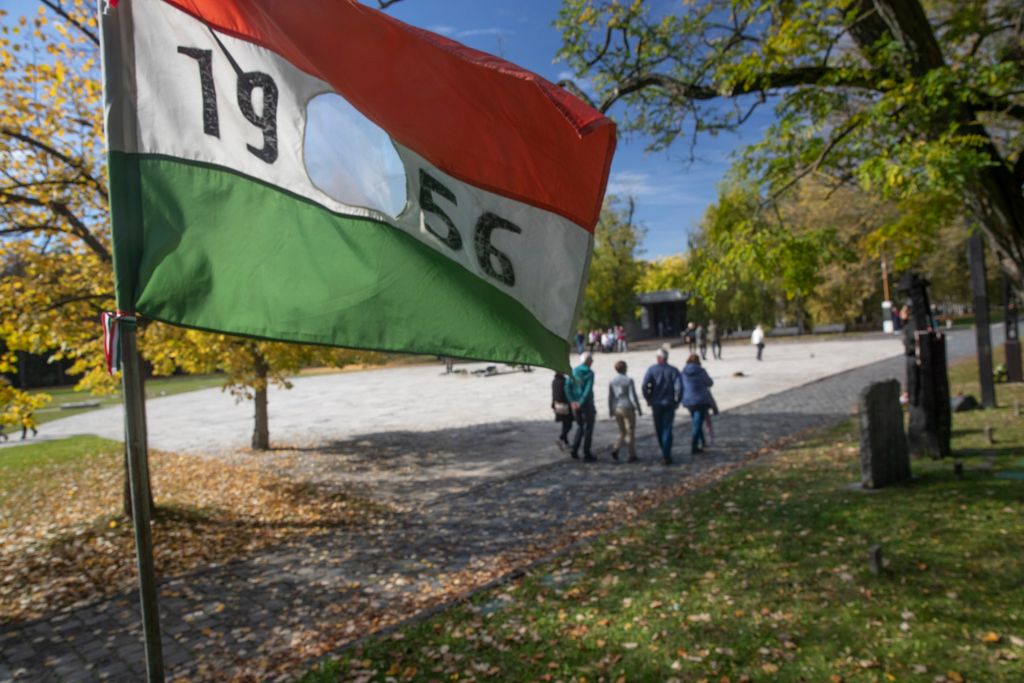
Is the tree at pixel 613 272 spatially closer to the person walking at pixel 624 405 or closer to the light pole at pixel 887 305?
the light pole at pixel 887 305

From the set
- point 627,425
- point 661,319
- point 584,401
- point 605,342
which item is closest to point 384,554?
point 584,401

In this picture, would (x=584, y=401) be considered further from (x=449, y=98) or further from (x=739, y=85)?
(x=449, y=98)

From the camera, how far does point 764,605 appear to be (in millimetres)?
5320

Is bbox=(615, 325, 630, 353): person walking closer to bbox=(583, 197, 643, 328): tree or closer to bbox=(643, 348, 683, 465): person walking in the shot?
bbox=(583, 197, 643, 328): tree

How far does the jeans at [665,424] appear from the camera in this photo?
1117 centimetres

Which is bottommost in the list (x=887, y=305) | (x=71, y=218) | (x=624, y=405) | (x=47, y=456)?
(x=47, y=456)

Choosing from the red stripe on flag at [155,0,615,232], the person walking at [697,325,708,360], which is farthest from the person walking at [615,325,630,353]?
the red stripe on flag at [155,0,615,232]

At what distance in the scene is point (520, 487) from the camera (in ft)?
33.7

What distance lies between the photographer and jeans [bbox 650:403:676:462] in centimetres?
1117

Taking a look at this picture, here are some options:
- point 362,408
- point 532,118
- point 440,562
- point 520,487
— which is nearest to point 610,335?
point 362,408

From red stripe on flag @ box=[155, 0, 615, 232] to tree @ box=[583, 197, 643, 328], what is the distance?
48250 mm

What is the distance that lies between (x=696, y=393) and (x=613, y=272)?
42.4 metres

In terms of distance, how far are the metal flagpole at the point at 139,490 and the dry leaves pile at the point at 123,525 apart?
5452 millimetres

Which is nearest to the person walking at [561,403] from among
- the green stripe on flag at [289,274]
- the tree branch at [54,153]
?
the tree branch at [54,153]
